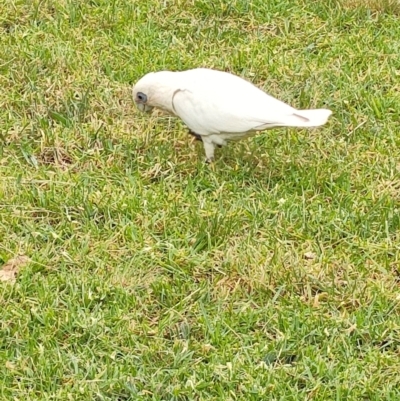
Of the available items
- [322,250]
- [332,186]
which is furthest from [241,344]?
[332,186]

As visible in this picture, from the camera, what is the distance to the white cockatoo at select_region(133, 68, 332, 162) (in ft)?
13.9

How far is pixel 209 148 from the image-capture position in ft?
14.9

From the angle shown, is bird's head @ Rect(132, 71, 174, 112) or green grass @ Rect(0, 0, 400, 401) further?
bird's head @ Rect(132, 71, 174, 112)

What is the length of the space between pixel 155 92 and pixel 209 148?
15.4 inches

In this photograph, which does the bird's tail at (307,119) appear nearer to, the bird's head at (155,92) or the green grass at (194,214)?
the green grass at (194,214)

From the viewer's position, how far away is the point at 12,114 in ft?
16.2

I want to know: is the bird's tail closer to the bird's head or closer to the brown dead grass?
the bird's head

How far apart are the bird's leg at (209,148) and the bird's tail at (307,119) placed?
0.47 m

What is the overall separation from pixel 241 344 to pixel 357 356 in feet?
1.40

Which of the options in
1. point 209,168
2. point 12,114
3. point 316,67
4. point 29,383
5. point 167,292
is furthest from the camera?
point 316,67

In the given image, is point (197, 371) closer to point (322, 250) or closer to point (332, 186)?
point (322, 250)

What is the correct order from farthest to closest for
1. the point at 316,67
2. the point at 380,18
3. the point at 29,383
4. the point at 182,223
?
1. the point at 380,18
2. the point at 316,67
3. the point at 182,223
4. the point at 29,383

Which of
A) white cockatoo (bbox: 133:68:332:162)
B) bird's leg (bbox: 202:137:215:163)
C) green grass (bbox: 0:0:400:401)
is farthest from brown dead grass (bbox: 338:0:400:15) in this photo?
bird's leg (bbox: 202:137:215:163)

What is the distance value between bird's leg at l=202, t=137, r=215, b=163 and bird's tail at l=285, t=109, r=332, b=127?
47cm
